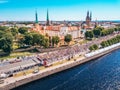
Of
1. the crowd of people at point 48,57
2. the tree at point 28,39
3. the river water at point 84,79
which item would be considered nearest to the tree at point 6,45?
the crowd of people at point 48,57

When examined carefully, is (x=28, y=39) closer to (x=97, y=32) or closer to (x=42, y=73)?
(x=42, y=73)

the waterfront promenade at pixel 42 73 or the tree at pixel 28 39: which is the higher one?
the tree at pixel 28 39

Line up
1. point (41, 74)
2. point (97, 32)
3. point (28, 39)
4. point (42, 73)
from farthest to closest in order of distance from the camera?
point (97, 32) → point (28, 39) → point (42, 73) → point (41, 74)

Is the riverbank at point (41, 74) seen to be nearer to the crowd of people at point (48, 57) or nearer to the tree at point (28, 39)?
the crowd of people at point (48, 57)

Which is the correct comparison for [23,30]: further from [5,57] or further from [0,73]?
[0,73]

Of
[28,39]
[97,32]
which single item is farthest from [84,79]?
[97,32]

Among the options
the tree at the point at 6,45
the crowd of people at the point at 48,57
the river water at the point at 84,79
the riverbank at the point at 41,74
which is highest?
the tree at the point at 6,45

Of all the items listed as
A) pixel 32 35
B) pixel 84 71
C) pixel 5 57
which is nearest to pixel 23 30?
pixel 32 35

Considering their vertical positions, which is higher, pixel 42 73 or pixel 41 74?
pixel 42 73

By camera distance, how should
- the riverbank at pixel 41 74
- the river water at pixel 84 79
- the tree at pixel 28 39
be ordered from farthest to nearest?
the tree at pixel 28 39, the river water at pixel 84 79, the riverbank at pixel 41 74
